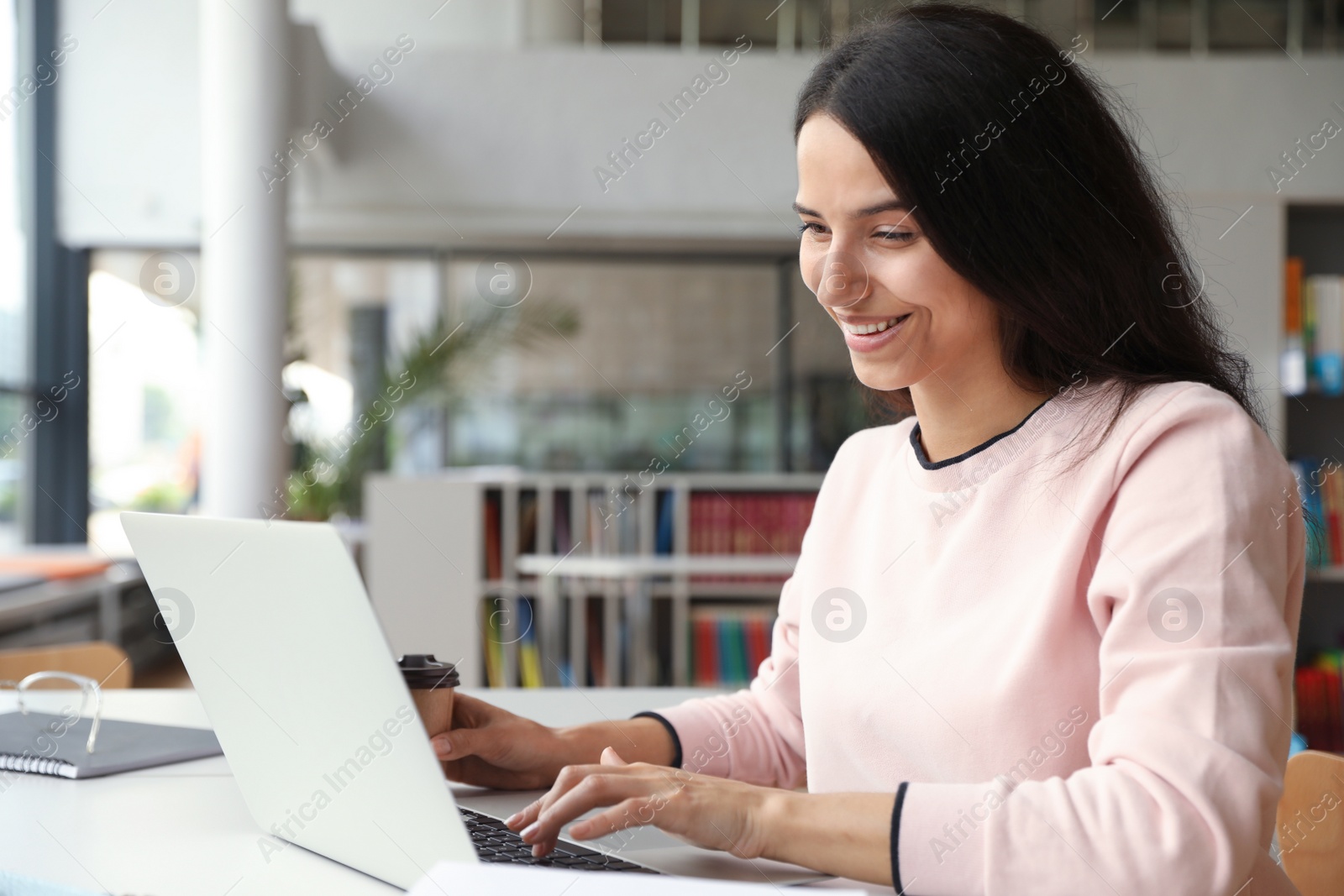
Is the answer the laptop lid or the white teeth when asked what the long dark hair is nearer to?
the white teeth

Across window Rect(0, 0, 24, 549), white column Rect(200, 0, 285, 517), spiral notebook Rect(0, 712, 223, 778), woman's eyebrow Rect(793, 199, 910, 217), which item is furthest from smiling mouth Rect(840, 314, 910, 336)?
window Rect(0, 0, 24, 549)

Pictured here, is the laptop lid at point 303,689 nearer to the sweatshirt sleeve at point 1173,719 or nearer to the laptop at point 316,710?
the laptop at point 316,710

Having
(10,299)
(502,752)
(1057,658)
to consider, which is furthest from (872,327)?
(10,299)

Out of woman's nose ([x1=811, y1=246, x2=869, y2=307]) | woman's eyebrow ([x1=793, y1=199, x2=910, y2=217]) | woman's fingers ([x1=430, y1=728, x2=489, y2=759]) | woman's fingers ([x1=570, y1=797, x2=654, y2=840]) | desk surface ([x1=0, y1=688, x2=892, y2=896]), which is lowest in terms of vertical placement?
desk surface ([x1=0, y1=688, x2=892, y2=896])

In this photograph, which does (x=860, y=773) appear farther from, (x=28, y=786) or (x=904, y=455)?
(x=28, y=786)

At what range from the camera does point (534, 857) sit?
89 cm

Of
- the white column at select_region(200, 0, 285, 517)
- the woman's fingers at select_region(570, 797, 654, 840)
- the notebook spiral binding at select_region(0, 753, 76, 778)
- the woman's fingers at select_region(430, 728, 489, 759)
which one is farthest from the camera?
the white column at select_region(200, 0, 285, 517)

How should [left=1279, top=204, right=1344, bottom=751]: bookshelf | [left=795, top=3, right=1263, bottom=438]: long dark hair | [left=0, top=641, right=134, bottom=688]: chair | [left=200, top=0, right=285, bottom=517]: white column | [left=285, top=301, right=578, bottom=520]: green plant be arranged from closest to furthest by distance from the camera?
1. [left=795, top=3, right=1263, bottom=438]: long dark hair
2. [left=0, top=641, right=134, bottom=688]: chair
3. [left=200, top=0, right=285, bottom=517]: white column
4. [left=1279, top=204, right=1344, bottom=751]: bookshelf
5. [left=285, top=301, right=578, bottom=520]: green plant

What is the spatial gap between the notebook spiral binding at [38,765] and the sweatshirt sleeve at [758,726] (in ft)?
2.16

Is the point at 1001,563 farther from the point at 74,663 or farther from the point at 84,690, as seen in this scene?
the point at 74,663

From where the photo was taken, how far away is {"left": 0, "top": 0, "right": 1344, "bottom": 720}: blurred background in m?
3.96

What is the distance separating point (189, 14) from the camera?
184 inches

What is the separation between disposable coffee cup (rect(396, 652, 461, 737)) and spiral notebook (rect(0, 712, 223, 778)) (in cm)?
45

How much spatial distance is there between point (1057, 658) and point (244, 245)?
3.62 meters
